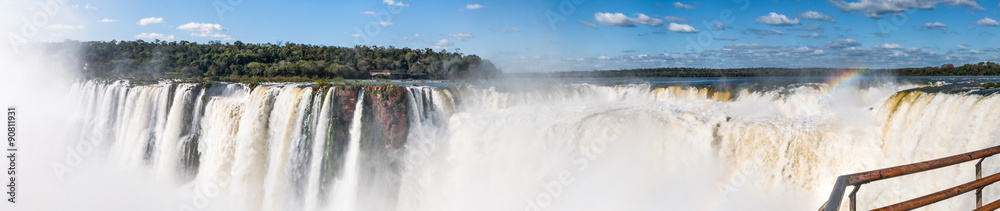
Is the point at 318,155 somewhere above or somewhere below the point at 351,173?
above

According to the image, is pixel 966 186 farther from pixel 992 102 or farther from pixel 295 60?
pixel 295 60

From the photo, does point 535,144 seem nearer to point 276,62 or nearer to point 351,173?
point 351,173

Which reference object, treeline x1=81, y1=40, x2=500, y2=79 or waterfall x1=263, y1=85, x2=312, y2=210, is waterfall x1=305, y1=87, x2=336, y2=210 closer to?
waterfall x1=263, y1=85, x2=312, y2=210

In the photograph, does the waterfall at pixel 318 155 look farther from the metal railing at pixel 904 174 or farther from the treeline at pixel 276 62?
the treeline at pixel 276 62

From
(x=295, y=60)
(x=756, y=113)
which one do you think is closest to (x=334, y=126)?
(x=756, y=113)

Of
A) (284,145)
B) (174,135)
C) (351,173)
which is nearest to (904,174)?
(351,173)

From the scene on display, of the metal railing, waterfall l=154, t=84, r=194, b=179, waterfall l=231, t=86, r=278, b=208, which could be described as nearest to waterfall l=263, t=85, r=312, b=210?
waterfall l=231, t=86, r=278, b=208
